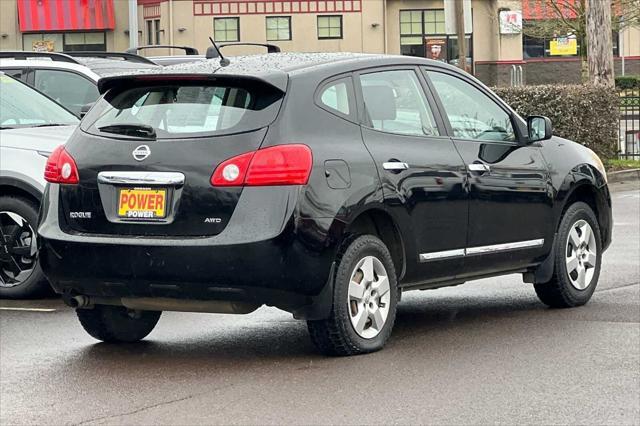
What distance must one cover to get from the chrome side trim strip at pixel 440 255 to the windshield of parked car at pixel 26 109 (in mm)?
3977

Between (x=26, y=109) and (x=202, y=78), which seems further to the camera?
(x=26, y=109)

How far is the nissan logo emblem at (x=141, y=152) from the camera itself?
7824 millimetres

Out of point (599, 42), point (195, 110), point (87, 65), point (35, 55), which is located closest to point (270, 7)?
point (599, 42)

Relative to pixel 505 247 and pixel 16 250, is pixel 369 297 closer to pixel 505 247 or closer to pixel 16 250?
pixel 505 247

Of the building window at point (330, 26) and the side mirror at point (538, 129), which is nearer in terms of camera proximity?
the side mirror at point (538, 129)

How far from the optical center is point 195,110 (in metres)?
7.92

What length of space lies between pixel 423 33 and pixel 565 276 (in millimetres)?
49926

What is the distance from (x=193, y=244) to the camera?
7582mm

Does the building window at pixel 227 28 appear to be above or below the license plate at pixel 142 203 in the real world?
above

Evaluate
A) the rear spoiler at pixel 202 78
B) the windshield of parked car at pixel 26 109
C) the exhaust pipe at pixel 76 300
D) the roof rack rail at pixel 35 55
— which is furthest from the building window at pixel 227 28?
the exhaust pipe at pixel 76 300

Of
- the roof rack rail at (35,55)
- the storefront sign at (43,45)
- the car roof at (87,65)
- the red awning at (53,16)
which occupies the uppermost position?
the red awning at (53,16)

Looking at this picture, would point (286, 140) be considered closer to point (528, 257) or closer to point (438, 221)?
point (438, 221)

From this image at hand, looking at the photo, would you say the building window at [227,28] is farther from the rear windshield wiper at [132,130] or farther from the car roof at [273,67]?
the rear windshield wiper at [132,130]

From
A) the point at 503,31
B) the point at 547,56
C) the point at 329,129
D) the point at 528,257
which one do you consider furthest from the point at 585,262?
the point at 547,56
